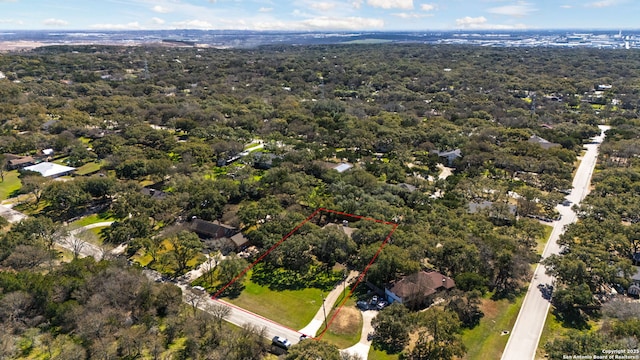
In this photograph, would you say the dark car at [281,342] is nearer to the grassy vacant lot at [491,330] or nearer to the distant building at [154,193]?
the grassy vacant lot at [491,330]

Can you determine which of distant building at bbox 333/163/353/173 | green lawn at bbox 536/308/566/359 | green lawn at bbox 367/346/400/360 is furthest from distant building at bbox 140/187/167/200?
green lawn at bbox 536/308/566/359

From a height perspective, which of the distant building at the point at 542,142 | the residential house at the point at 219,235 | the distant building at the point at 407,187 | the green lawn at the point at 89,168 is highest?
the distant building at the point at 542,142

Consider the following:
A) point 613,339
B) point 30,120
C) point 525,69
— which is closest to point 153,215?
point 613,339

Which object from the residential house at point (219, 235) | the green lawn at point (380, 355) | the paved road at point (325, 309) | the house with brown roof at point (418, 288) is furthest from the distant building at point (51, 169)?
the green lawn at point (380, 355)

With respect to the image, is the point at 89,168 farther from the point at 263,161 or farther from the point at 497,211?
the point at 497,211

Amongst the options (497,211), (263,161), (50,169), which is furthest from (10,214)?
(497,211)

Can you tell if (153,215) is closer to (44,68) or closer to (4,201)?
(4,201)
